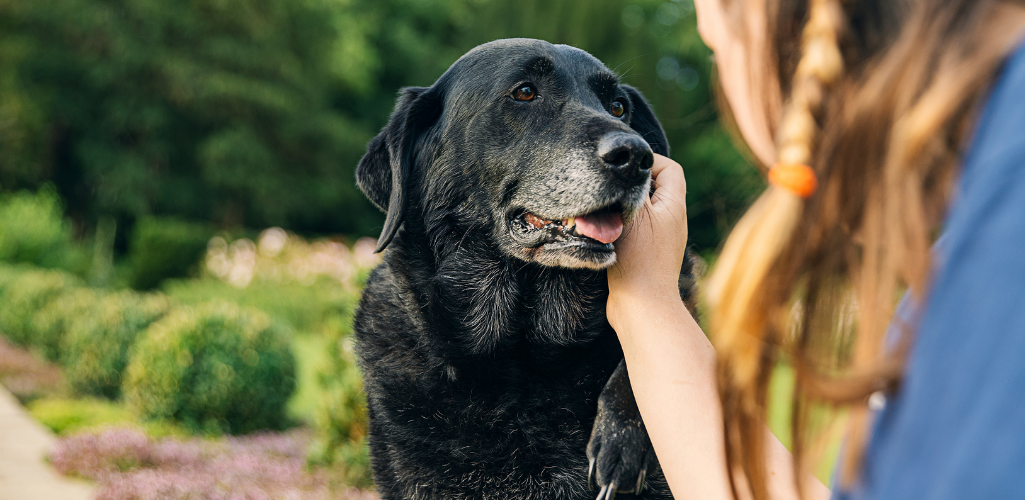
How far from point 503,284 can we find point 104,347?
20.1 ft

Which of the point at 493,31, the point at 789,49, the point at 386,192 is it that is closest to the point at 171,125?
the point at 493,31

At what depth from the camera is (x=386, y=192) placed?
2482mm

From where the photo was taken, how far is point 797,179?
2.77ft

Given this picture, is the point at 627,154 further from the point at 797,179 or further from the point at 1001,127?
the point at 1001,127

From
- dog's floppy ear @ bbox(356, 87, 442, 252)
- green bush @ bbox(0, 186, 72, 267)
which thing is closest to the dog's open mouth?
dog's floppy ear @ bbox(356, 87, 442, 252)

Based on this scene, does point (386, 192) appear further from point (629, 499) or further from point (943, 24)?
point (943, 24)

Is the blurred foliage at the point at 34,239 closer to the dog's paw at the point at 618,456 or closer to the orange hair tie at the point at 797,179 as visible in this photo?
→ the dog's paw at the point at 618,456

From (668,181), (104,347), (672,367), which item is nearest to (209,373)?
A: (104,347)

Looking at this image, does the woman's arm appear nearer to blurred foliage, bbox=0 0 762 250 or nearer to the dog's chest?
the dog's chest

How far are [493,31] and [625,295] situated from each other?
20270 mm

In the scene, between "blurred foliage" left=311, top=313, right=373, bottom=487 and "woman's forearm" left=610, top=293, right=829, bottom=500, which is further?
"blurred foliage" left=311, top=313, right=373, bottom=487

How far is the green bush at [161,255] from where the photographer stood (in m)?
13.7

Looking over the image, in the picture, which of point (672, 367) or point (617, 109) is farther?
point (617, 109)

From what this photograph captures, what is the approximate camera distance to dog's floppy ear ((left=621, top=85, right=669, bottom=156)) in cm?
253
